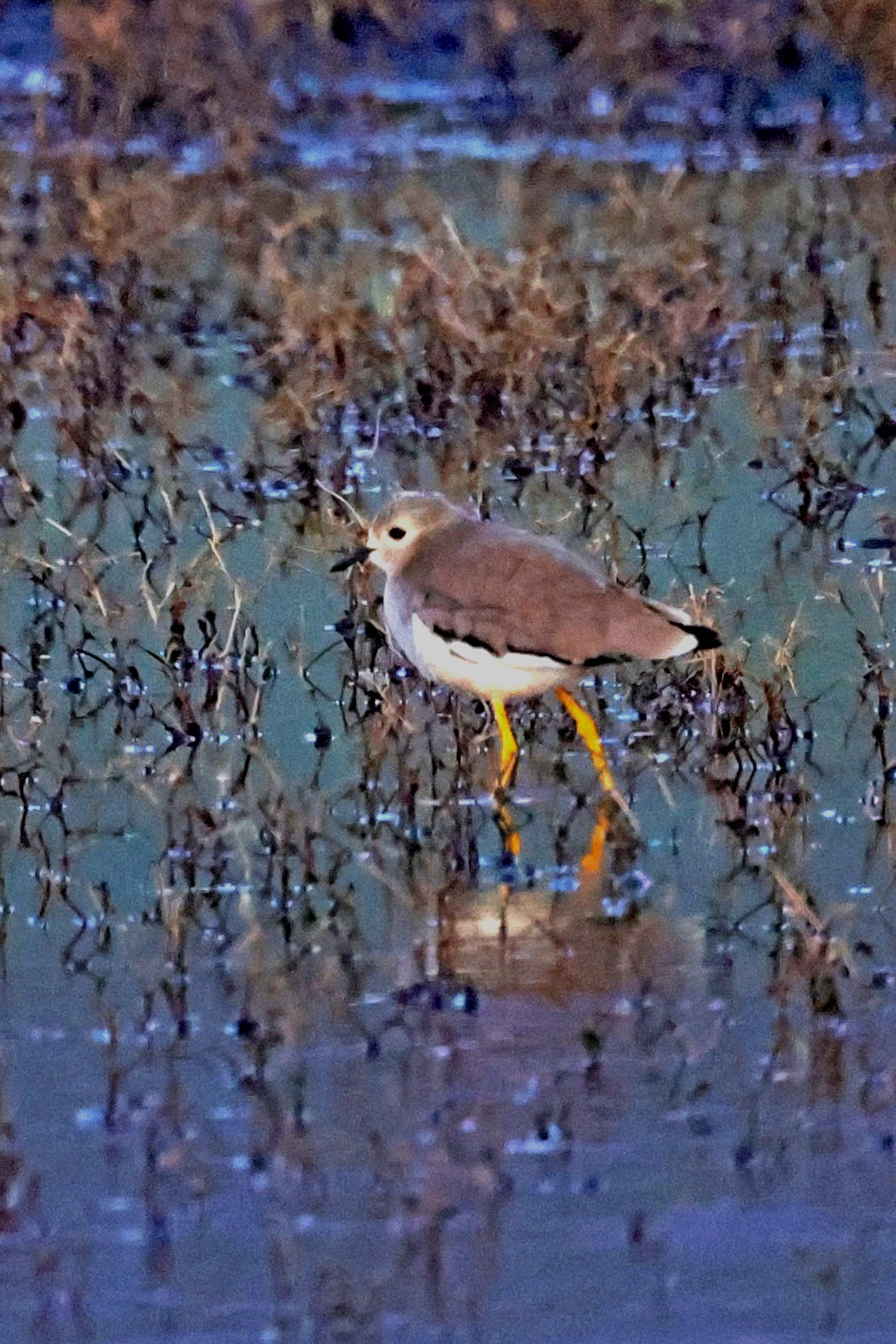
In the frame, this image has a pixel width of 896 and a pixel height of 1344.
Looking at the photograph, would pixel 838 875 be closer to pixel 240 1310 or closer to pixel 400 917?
pixel 400 917

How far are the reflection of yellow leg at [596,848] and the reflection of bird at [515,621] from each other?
0.09 m

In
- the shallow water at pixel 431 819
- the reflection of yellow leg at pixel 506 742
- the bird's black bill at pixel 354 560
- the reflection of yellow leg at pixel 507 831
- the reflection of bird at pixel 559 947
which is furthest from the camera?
the bird's black bill at pixel 354 560

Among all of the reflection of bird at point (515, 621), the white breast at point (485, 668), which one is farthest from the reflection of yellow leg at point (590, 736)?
the white breast at point (485, 668)

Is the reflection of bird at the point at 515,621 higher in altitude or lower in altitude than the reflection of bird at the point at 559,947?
higher

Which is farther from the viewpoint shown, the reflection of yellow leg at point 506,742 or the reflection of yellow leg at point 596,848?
the reflection of yellow leg at point 506,742

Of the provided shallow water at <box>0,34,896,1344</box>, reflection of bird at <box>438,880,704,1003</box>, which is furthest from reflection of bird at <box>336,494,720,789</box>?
reflection of bird at <box>438,880,704,1003</box>

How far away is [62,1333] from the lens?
15.1 feet

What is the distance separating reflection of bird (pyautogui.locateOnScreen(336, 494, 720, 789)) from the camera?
23.6ft

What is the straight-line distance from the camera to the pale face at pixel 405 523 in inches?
308

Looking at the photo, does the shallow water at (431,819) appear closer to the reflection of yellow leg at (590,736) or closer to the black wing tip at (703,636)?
the reflection of yellow leg at (590,736)

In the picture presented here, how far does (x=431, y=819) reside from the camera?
7238mm

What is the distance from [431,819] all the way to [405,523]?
0.95m

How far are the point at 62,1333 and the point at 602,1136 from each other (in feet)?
3.58

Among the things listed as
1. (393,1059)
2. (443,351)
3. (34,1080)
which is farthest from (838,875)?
(443,351)
